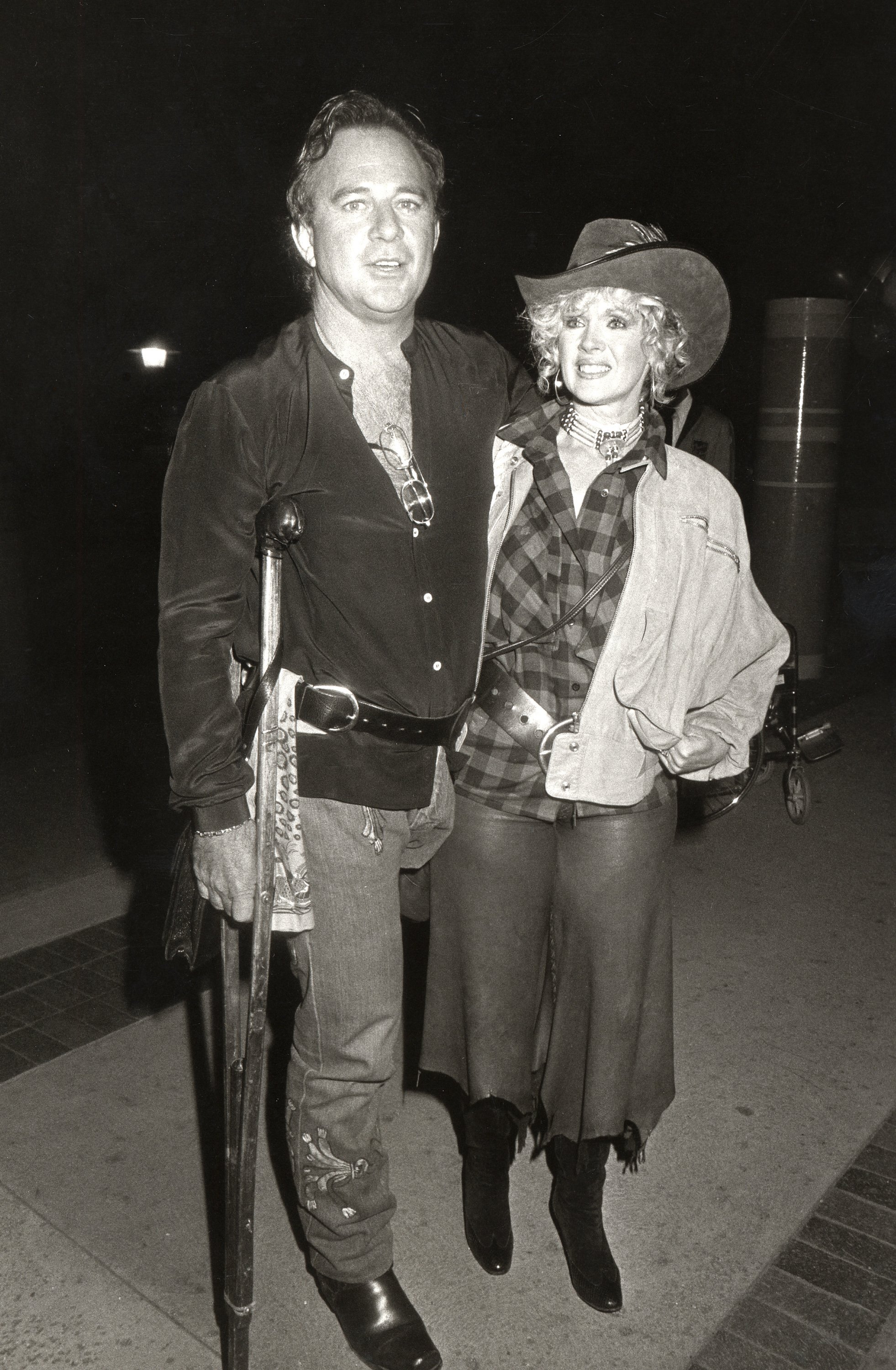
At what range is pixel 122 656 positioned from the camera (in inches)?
354

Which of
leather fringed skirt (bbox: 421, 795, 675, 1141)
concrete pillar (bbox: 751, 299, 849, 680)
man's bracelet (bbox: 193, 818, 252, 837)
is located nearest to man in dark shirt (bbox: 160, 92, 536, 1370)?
man's bracelet (bbox: 193, 818, 252, 837)

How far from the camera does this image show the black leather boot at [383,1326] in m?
2.43

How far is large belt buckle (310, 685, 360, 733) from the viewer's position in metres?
2.26

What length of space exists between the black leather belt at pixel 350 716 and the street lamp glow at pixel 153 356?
934cm

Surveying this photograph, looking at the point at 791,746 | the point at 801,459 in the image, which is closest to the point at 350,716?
the point at 791,746

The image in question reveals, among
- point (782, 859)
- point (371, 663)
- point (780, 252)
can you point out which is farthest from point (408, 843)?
point (780, 252)

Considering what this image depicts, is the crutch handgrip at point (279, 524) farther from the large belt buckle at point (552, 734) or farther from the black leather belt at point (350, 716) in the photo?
the large belt buckle at point (552, 734)

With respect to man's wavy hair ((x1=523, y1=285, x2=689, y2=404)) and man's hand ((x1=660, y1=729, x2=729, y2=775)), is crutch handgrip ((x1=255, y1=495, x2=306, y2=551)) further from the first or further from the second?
man's hand ((x1=660, y1=729, x2=729, y2=775))

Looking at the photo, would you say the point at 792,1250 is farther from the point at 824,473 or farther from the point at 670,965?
the point at 824,473

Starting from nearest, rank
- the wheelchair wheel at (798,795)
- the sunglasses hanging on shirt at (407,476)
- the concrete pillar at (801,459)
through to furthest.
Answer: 1. the sunglasses hanging on shirt at (407,476)
2. the wheelchair wheel at (798,795)
3. the concrete pillar at (801,459)

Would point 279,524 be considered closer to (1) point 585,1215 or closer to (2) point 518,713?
(2) point 518,713

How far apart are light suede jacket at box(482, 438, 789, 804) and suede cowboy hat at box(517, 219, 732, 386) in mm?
258

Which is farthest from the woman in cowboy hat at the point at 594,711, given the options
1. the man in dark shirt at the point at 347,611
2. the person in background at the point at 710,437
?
the person in background at the point at 710,437

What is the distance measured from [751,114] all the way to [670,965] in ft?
46.8
